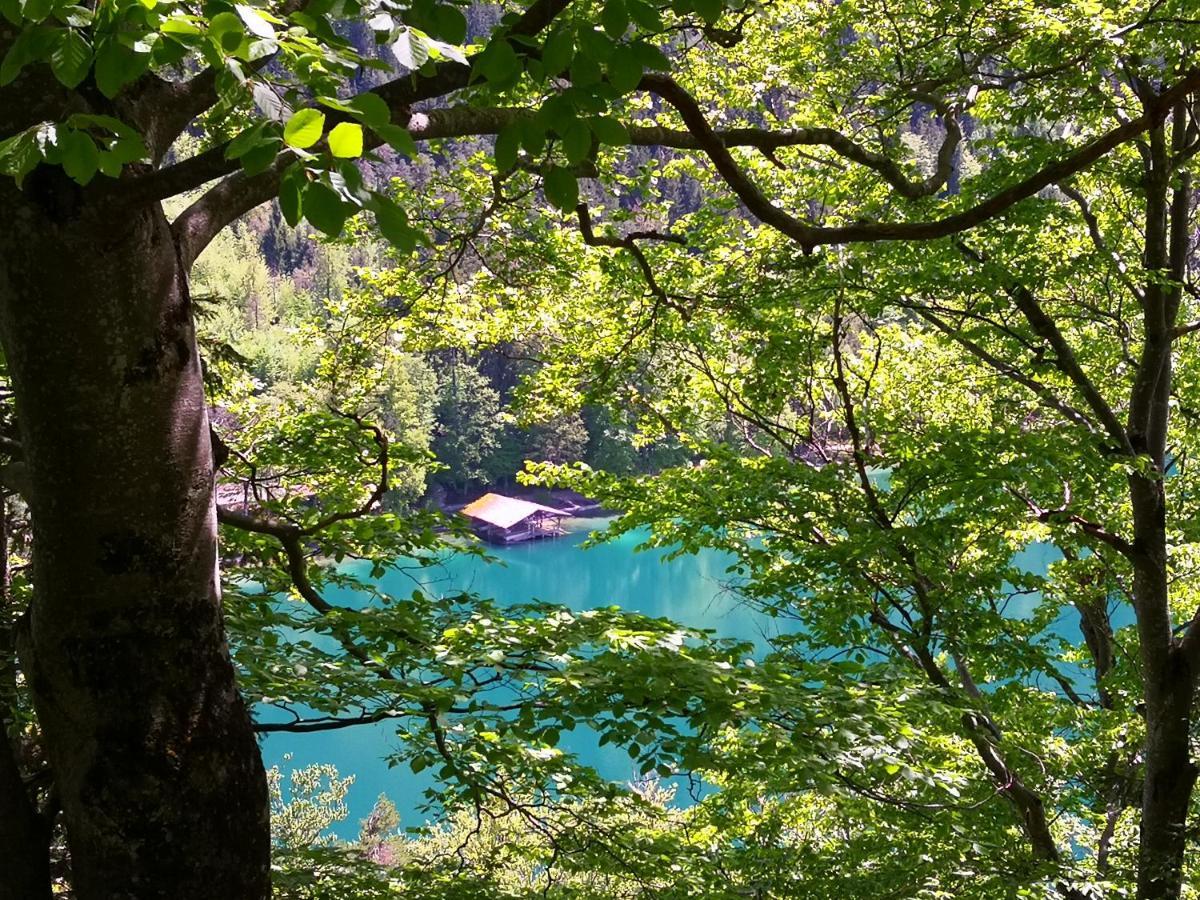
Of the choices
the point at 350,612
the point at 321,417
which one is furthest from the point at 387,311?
the point at 350,612

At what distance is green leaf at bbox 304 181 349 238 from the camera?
3.49ft

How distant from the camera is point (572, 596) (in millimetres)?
31391

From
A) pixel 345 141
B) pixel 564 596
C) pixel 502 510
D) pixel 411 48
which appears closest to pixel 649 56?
pixel 411 48

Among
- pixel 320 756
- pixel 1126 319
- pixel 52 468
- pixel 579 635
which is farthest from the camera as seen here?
pixel 320 756

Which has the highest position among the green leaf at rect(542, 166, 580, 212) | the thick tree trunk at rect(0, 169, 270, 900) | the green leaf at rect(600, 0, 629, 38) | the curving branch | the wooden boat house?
the wooden boat house

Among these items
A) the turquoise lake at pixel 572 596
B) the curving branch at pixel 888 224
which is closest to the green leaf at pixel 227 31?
the curving branch at pixel 888 224

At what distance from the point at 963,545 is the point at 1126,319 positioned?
12.4ft

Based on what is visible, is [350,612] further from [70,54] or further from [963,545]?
[963,545]

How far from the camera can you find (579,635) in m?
3.08

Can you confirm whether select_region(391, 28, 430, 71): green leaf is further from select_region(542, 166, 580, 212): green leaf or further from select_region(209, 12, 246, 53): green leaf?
select_region(542, 166, 580, 212): green leaf

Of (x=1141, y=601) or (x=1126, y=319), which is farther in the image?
(x=1126, y=319)

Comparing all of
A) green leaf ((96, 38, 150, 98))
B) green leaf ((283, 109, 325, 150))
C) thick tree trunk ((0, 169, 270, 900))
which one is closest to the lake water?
thick tree trunk ((0, 169, 270, 900))

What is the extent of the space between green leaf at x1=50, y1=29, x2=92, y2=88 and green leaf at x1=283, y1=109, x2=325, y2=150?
1.10 ft

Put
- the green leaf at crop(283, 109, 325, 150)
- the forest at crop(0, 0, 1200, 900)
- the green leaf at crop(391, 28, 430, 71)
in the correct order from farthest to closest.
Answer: the forest at crop(0, 0, 1200, 900), the green leaf at crop(391, 28, 430, 71), the green leaf at crop(283, 109, 325, 150)
